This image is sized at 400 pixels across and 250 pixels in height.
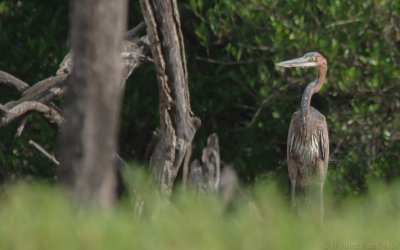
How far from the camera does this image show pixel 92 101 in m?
7.02

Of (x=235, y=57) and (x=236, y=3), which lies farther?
(x=235, y=57)

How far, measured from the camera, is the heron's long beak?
12.2m

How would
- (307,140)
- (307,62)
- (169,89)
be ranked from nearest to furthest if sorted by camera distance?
1. (169,89)
2. (307,62)
3. (307,140)

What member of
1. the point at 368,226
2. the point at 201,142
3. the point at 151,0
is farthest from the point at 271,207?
the point at 201,142

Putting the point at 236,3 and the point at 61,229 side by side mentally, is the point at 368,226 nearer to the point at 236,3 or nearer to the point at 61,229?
the point at 61,229

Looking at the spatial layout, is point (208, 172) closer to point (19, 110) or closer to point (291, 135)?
point (19, 110)

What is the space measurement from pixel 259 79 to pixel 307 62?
1328 millimetres

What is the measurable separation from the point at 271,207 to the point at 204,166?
3292 mm

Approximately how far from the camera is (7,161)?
1318cm

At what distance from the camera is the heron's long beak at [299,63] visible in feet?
40.2

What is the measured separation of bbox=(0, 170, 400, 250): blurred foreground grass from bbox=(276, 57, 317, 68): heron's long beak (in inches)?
202

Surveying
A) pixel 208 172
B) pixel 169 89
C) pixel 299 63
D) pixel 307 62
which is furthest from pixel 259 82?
pixel 208 172

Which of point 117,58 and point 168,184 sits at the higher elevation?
point 117,58

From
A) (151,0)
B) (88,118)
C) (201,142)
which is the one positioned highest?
(151,0)
